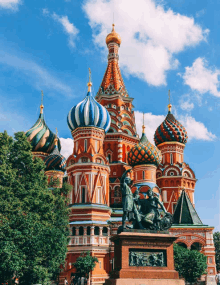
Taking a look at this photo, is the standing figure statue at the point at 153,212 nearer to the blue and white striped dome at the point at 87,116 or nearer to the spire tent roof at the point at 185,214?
the spire tent roof at the point at 185,214

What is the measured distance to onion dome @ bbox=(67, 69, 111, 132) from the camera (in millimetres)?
35812

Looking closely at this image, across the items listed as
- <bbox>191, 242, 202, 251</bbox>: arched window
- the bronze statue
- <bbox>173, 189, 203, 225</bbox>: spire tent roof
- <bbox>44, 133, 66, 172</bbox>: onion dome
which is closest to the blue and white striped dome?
<bbox>44, 133, 66, 172</bbox>: onion dome

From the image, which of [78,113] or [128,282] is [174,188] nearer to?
[78,113]

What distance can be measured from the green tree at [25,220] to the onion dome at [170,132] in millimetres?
23481

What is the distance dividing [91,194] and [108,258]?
18.8 feet

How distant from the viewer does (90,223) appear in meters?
31.7

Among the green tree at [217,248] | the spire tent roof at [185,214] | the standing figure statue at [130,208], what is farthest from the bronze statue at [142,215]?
the green tree at [217,248]

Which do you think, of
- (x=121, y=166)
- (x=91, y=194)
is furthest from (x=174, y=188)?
(x=91, y=194)

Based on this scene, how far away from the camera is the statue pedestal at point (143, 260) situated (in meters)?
14.2

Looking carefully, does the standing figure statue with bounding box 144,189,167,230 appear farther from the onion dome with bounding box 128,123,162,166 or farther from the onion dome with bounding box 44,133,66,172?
the onion dome with bounding box 44,133,66,172

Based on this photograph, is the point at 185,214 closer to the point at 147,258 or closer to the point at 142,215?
the point at 142,215

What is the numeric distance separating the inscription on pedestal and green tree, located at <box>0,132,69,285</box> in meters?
6.17

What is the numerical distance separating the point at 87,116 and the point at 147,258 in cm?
2259

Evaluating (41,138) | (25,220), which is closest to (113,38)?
(41,138)
